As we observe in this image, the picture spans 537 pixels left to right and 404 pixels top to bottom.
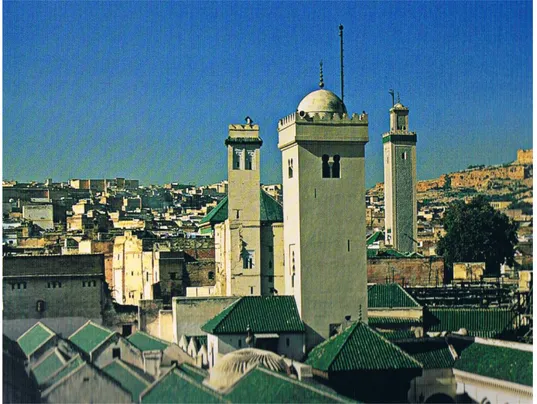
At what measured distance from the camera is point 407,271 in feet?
74.4

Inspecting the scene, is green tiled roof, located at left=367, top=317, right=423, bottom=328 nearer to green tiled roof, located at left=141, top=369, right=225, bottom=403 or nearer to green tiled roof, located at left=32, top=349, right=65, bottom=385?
green tiled roof, located at left=32, top=349, right=65, bottom=385

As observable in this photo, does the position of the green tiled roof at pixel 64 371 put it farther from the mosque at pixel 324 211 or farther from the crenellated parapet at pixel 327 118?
the crenellated parapet at pixel 327 118

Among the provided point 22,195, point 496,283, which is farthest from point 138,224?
point 496,283

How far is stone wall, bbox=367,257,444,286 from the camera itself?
73.7 ft

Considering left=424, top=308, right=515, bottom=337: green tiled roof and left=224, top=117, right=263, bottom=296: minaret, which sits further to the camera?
left=224, top=117, right=263, bottom=296: minaret

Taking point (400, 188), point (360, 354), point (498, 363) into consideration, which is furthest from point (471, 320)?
point (400, 188)

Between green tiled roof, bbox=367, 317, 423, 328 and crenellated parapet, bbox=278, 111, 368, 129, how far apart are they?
2.67 metres

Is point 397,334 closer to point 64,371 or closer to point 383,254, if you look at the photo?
point 64,371

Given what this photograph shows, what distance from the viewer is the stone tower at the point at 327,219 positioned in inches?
554

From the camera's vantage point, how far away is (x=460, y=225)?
25.4 metres

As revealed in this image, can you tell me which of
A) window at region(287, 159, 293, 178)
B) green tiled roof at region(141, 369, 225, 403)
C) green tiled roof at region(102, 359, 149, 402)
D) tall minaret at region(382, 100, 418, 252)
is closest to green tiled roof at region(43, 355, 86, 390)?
green tiled roof at region(102, 359, 149, 402)

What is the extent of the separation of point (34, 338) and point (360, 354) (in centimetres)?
438

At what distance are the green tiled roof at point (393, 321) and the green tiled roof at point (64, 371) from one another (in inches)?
180

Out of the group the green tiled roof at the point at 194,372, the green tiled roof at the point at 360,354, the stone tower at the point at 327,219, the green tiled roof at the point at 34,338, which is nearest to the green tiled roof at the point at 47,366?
the green tiled roof at the point at 34,338
